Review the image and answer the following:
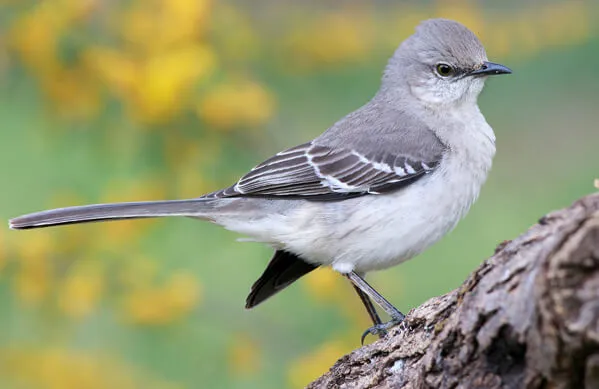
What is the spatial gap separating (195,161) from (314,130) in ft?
8.39

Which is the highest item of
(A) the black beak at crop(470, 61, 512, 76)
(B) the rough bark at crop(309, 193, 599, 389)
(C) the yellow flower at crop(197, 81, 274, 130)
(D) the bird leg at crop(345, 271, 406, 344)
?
(C) the yellow flower at crop(197, 81, 274, 130)

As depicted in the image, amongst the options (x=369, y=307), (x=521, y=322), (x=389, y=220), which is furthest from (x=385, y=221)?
(x=521, y=322)

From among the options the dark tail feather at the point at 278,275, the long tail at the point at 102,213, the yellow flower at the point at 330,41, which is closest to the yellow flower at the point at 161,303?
the dark tail feather at the point at 278,275

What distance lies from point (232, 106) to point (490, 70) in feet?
4.59

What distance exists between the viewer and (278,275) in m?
4.43

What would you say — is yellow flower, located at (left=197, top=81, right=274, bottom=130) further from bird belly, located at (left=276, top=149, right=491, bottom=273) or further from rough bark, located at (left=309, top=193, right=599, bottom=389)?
rough bark, located at (left=309, top=193, right=599, bottom=389)

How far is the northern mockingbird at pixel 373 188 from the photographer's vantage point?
4.09 metres

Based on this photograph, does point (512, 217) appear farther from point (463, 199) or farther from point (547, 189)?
point (463, 199)

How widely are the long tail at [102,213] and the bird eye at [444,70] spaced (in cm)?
156

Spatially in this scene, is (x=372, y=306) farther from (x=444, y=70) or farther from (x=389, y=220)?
(x=444, y=70)

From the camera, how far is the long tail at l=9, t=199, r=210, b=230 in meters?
3.85

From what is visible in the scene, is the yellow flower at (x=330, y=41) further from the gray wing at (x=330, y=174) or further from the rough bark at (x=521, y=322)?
the rough bark at (x=521, y=322)

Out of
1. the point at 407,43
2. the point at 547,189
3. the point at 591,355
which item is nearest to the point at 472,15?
the point at 407,43

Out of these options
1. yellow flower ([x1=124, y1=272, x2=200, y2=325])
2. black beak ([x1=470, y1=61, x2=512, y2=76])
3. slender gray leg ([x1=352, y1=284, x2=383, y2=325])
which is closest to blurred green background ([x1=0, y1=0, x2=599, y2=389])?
yellow flower ([x1=124, y1=272, x2=200, y2=325])
